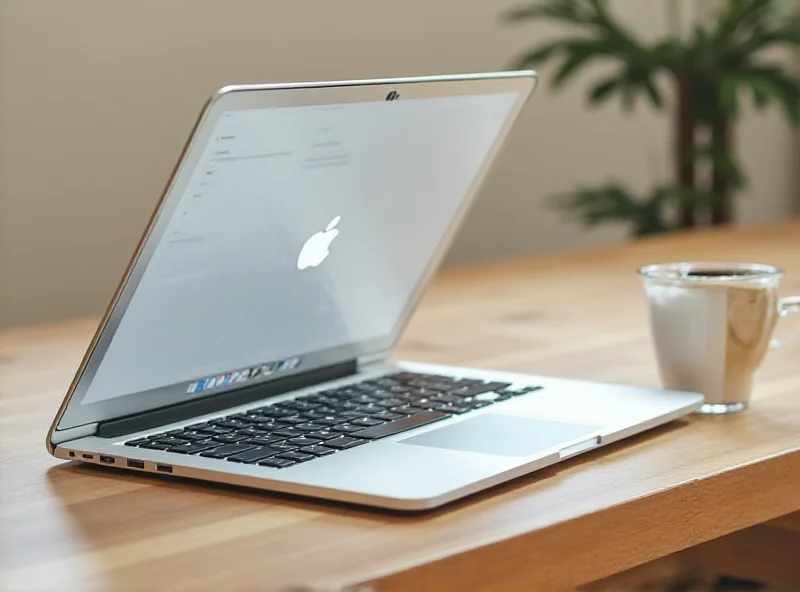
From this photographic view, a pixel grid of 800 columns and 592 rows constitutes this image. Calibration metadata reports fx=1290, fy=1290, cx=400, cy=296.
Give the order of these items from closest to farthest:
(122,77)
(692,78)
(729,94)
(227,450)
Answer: (227,450) → (729,94) → (122,77) → (692,78)

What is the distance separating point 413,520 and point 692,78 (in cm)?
218

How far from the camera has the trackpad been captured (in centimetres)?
80

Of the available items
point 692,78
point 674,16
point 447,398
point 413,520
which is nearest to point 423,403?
point 447,398

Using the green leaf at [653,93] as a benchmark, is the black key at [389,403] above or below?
below

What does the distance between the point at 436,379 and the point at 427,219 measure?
0.48ft

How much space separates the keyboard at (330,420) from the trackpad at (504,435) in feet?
0.08

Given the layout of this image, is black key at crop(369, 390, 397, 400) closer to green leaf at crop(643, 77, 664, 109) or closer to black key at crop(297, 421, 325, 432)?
black key at crop(297, 421, 325, 432)

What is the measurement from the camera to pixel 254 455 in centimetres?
78

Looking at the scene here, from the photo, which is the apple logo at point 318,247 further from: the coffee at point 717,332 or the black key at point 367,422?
the coffee at point 717,332

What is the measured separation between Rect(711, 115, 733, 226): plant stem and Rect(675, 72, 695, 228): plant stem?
0.05m

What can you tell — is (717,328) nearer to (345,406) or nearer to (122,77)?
(345,406)

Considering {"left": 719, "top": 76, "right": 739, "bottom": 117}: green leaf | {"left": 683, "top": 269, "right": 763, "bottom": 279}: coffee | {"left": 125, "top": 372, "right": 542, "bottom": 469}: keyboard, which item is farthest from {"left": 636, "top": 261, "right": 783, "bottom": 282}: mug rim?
{"left": 719, "top": 76, "right": 739, "bottom": 117}: green leaf

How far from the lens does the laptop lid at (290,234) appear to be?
2.63 ft

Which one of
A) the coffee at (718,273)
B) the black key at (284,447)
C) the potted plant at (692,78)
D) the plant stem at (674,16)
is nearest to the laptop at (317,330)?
the black key at (284,447)
